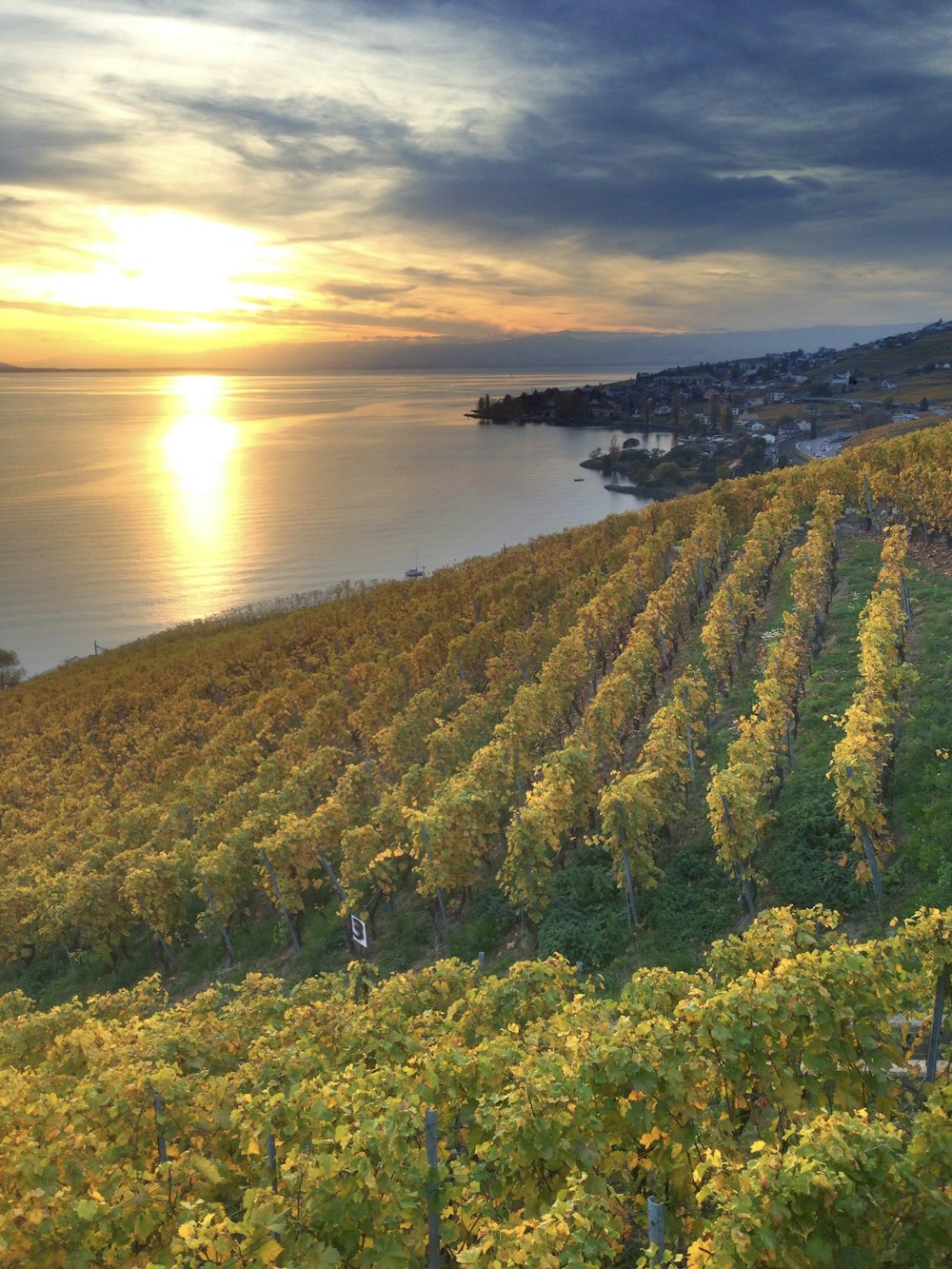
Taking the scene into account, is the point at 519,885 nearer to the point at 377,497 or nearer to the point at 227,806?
the point at 227,806

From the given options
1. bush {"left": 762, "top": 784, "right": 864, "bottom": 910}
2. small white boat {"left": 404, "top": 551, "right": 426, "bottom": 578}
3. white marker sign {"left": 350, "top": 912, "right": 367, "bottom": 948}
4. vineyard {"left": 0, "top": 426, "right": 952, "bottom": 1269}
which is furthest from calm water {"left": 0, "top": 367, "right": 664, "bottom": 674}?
bush {"left": 762, "top": 784, "right": 864, "bottom": 910}

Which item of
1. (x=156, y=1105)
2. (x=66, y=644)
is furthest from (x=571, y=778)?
(x=66, y=644)

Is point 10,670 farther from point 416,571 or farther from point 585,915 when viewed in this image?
point 585,915

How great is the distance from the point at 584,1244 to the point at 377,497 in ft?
392

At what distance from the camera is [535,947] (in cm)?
1541

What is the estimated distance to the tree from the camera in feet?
210

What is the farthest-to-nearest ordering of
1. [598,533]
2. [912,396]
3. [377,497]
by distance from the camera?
[912,396] < [377,497] < [598,533]

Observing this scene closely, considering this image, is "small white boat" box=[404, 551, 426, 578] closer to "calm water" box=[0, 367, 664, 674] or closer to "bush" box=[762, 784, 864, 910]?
"calm water" box=[0, 367, 664, 674]

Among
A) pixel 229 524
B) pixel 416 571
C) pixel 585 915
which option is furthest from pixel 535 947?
pixel 229 524

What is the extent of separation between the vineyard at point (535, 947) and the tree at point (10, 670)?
31203mm

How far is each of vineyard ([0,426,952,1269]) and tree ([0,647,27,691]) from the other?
1228 inches

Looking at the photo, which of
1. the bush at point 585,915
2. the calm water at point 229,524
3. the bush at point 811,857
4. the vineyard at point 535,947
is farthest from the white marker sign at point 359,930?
the calm water at point 229,524

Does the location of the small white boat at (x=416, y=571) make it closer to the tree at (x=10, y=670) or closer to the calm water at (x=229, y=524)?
the calm water at (x=229, y=524)

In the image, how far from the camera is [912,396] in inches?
5832
